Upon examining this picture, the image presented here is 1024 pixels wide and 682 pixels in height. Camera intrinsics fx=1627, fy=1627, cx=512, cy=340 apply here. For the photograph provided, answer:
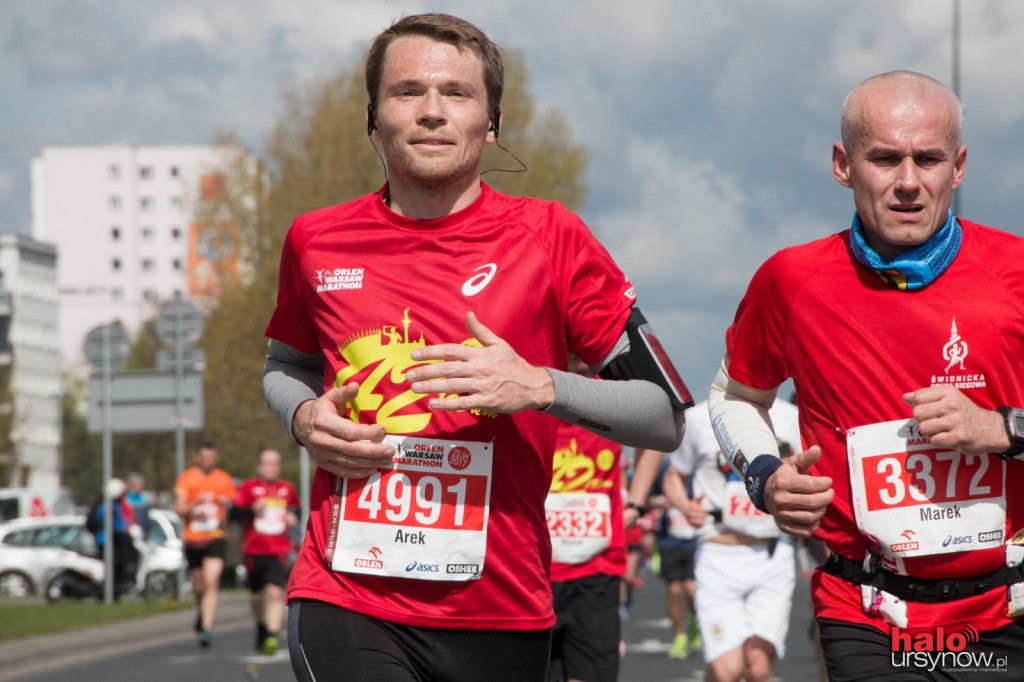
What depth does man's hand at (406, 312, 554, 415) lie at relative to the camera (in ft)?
12.3

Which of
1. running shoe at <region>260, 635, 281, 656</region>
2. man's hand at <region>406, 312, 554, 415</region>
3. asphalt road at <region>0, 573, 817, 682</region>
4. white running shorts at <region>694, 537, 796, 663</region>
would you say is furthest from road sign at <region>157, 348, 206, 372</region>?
man's hand at <region>406, 312, 554, 415</region>

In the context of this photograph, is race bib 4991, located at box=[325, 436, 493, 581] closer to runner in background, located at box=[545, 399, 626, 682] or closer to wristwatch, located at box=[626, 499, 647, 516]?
runner in background, located at box=[545, 399, 626, 682]

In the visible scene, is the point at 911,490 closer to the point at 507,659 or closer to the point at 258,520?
the point at 507,659

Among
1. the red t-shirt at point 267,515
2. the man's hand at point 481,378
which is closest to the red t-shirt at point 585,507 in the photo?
the man's hand at point 481,378

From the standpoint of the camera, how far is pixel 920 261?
435cm

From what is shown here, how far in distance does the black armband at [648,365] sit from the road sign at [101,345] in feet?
68.1

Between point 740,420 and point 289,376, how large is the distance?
53.0 inches

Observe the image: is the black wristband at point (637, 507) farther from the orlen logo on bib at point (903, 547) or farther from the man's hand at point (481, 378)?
the man's hand at point (481, 378)

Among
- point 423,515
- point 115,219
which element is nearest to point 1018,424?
point 423,515

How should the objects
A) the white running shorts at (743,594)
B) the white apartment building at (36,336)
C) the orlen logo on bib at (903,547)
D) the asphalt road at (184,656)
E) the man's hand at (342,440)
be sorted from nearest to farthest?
the man's hand at (342,440) < the orlen logo on bib at (903,547) < the white running shorts at (743,594) < the asphalt road at (184,656) < the white apartment building at (36,336)

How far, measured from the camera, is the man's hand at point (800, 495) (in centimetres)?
423

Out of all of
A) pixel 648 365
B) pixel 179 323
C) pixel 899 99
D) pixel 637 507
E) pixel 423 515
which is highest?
pixel 179 323

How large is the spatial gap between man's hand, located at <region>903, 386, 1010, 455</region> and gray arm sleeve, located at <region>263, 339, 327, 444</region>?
5.27ft

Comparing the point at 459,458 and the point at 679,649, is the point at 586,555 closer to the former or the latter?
the point at 459,458
